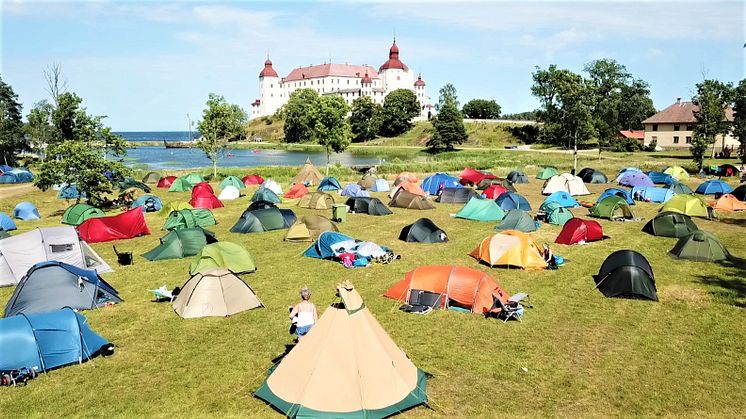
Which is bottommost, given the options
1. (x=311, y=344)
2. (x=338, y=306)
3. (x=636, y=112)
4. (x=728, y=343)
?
(x=728, y=343)

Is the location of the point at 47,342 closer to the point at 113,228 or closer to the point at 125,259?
the point at 125,259

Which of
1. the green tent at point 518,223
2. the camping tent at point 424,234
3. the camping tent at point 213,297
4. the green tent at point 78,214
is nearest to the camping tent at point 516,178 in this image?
the green tent at point 518,223

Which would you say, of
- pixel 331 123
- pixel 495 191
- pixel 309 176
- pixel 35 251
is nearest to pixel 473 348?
pixel 35 251

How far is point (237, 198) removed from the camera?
120 ft

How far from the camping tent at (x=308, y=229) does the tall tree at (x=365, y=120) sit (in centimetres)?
9554

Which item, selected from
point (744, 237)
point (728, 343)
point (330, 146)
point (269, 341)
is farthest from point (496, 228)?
point (330, 146)

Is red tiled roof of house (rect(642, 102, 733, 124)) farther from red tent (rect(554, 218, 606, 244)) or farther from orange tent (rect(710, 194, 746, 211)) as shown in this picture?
red tent (rect(554, 218, 606, 244))

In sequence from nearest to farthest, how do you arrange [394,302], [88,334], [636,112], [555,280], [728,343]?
[88,334] < [728,343] < [394,302] < [555,280] < [636,112]

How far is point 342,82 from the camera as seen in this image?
573ft

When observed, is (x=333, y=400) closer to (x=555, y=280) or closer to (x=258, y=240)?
(x=555, y=280)

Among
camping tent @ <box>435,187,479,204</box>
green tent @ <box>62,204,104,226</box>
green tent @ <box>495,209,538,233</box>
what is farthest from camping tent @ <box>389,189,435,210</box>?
green tent @ <box>62,204,104,226</box>

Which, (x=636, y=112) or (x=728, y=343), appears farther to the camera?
(x=636, y=112)

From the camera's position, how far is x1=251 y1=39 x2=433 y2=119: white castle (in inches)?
6255

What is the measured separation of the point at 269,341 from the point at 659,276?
1282 centimetres
